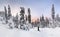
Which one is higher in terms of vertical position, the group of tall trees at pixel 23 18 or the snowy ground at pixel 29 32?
the group of tall trees at pixel 23 18

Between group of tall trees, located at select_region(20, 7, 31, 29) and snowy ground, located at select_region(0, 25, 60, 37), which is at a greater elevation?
group of tall trees, located at select_region(20, 7, 31, 29)

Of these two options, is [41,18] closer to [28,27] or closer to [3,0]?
[28,27]

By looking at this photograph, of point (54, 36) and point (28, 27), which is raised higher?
point (28, 27)

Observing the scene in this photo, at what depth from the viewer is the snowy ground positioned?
1.44 meters

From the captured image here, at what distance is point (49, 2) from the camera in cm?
151

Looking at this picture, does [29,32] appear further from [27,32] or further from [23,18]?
[23,18]

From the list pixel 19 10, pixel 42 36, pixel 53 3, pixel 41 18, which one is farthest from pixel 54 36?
pixel 19 10

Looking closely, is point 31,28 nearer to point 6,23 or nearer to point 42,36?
point 42,36

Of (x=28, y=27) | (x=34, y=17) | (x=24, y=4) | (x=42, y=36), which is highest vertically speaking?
(x=24, y=4)

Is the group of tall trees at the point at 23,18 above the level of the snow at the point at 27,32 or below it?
above

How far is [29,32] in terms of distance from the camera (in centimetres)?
148

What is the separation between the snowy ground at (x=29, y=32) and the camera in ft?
4.72

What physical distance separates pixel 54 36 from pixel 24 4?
0.49 meters

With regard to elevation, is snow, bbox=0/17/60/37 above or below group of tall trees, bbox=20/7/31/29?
below
